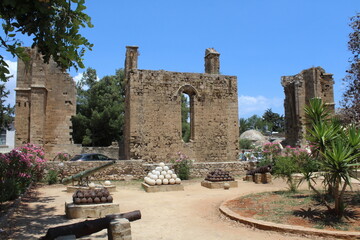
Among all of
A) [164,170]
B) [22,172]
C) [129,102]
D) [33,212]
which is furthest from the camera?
[129,102]

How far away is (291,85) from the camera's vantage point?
21797mm

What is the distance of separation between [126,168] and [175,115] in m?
4.46

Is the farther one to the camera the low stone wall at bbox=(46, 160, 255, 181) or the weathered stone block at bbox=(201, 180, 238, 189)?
the low stone wall at bbox=(46, 160, 255, 181)

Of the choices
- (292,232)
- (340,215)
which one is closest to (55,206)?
(292,232)

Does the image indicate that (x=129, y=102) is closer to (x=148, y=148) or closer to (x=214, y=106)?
(x=148, y=148)

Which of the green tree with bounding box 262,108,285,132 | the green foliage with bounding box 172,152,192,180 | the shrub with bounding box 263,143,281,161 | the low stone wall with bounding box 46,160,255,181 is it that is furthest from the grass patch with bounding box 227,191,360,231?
the green tree with bounding box 262,108,285,132

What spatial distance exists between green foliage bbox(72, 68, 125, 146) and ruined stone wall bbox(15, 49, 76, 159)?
11849mm

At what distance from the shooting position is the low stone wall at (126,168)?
1326cm

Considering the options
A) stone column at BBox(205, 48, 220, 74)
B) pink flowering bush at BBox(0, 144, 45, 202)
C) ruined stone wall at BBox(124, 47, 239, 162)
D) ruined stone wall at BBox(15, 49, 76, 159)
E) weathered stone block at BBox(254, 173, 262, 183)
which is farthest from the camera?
stone column at BBox(205, 48, 220, 74)

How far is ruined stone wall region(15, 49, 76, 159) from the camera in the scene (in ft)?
57.3

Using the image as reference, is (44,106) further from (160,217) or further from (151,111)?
(160,217)

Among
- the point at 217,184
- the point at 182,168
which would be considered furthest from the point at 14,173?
the point at 217,184

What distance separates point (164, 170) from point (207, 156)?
20.4 feet

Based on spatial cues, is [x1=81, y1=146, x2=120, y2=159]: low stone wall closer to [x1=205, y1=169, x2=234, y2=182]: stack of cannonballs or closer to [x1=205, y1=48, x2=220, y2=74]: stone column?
[x1=205, y1=48, x2=220, y2=74]: stone column
